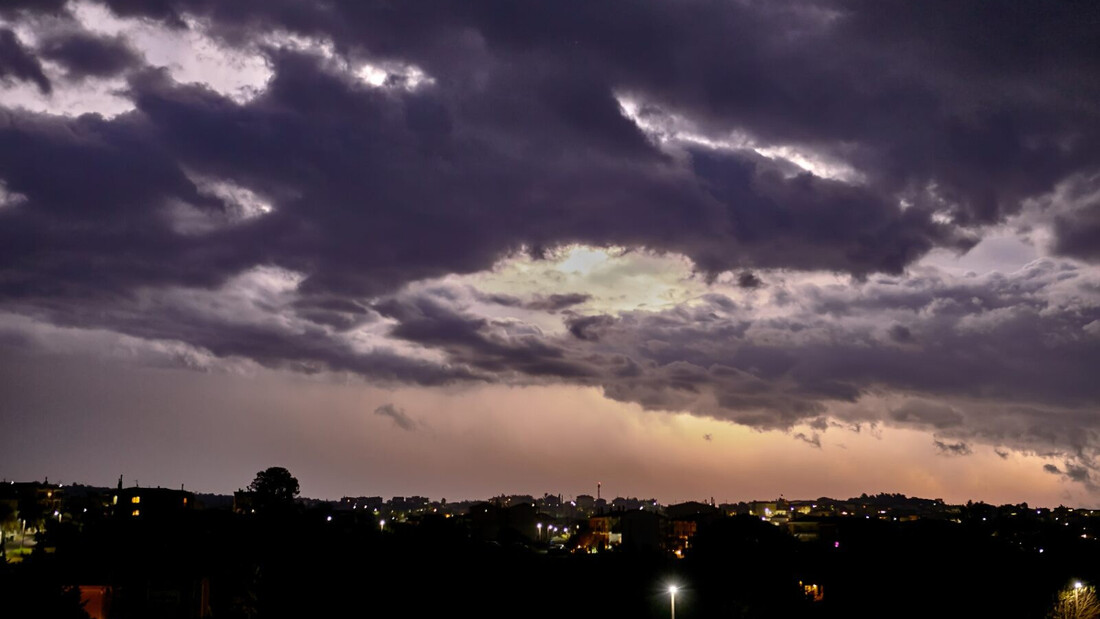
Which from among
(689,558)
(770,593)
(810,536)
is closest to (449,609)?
(770,593)

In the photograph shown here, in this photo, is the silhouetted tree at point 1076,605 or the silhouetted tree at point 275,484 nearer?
the silhouetted tree at point 1076,605

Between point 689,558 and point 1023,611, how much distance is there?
1161 inches

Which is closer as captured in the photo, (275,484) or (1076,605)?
(1076,605)

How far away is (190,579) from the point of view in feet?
194

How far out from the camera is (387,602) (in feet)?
188

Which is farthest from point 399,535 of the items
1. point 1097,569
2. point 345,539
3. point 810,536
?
point 810,536

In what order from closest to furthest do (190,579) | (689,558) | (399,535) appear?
(190,579), (399,535), (689,558)

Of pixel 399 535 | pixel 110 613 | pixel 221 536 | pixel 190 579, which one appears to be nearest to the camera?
pixel 110 613

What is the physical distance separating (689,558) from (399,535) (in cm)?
2918

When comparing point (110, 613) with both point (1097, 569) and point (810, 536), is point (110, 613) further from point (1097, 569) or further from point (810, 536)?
point (810, 536)

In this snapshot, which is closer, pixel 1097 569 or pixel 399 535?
pixel 399 535

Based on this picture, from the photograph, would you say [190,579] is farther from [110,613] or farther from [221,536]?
[221,536]

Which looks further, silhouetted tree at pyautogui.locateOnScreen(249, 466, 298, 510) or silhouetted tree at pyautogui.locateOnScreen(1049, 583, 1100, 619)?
silhouetted tree at pyautogui.locateOnScreen(249, 466, 298, 510)

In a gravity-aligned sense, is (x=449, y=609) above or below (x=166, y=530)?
below
